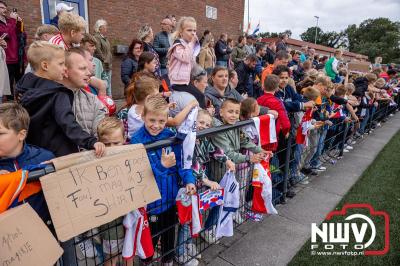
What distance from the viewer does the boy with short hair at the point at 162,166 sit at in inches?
88.4

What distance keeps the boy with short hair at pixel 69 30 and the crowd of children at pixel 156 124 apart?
1 cm

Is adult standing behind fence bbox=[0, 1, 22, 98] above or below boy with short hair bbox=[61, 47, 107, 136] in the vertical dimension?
above

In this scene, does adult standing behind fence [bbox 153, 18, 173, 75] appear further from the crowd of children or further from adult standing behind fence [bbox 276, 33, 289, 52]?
adult standing behind fence [bbox 276, 33, 289, 52]

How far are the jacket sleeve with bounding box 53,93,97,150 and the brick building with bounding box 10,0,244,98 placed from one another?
6459 millimetres

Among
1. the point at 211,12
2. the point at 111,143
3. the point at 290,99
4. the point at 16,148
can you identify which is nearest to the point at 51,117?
the point at 16,148

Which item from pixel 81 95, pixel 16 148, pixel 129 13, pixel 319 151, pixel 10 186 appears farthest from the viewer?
pixel 129 13

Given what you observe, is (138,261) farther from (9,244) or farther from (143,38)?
(143,38)

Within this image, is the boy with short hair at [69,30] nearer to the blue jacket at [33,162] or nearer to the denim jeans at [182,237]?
the blue jacket at [33,162]

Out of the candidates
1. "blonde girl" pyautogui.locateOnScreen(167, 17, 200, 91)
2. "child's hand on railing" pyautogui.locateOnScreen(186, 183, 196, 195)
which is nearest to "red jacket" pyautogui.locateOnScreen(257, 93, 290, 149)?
"blonde girl" pyautogui.locateOnScreen(167, 17, 200, 91)

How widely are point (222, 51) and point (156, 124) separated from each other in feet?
25.6

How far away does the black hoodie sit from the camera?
191 cm

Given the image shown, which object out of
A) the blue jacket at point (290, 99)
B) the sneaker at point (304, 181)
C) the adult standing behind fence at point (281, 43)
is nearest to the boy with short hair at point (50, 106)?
the blue jacket at point (290, 99)

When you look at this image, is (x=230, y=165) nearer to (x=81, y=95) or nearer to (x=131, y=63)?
(x=81, y=95)

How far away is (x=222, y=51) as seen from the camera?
377 inches
